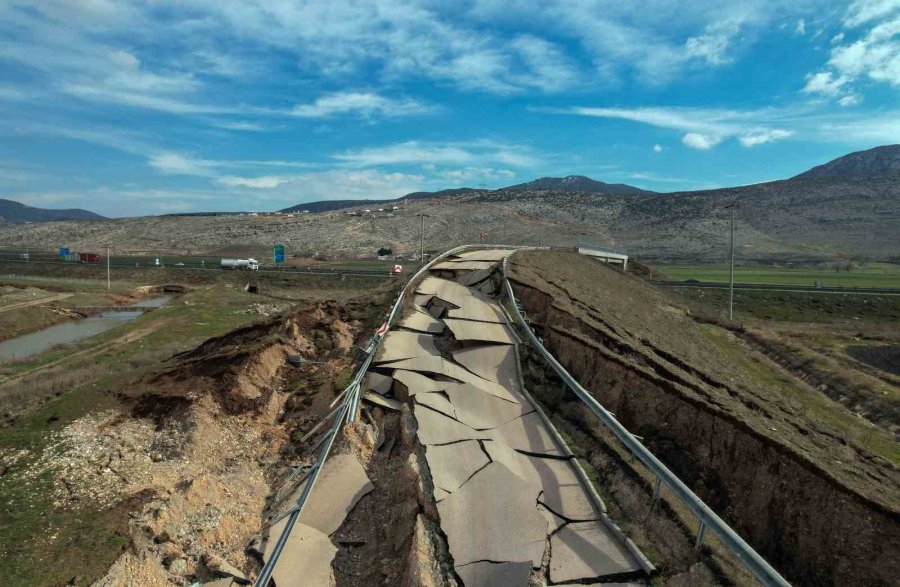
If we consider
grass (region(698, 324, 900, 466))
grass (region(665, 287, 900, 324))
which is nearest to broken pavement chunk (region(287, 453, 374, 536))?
grass (region(698, 324, 900, 466))

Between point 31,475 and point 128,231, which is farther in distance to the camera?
point 128,231

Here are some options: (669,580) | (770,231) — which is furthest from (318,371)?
(770,231)

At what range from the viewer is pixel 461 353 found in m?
12.7

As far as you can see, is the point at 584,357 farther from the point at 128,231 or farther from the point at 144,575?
the point at 128,231

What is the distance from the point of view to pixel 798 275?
69.2 metres

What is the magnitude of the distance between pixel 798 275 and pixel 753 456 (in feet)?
244

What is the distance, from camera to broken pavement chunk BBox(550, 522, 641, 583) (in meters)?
5.61

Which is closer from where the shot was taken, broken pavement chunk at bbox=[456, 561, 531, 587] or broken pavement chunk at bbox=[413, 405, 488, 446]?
broken pavement chunk at bbox=[456, 561, 531, 587]

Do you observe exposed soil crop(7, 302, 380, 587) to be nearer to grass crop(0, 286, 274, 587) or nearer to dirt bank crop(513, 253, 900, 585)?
grass crop(0, 286, 274, 587)

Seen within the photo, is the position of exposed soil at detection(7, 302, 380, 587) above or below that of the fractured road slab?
below

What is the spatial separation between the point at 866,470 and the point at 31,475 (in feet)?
46.5

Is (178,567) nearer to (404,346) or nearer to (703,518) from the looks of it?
(703,518)

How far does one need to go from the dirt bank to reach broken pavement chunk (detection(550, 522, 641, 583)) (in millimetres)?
2433

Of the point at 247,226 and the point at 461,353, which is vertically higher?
the point at 247,226
